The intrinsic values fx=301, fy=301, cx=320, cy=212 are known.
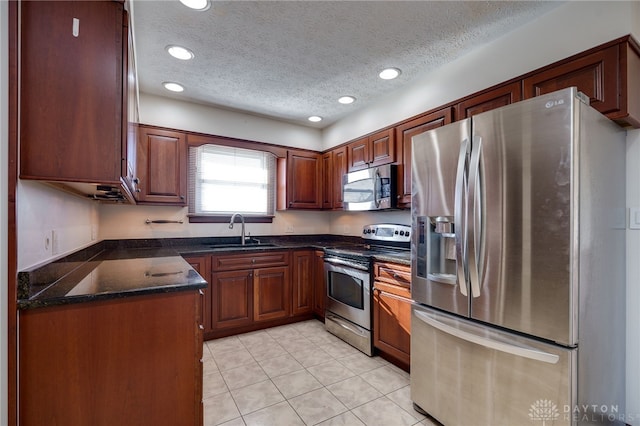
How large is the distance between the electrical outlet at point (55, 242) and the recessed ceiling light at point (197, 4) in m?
1.49

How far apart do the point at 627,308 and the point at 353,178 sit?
2.38 metres

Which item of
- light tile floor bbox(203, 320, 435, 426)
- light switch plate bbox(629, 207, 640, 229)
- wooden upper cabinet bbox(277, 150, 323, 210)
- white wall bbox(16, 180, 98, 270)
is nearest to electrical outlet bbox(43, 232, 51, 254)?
white wall bbox(16, 180, 98, 270)

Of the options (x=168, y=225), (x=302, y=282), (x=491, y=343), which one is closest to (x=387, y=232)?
(x=302, y=282)

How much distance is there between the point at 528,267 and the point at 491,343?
1.39ft

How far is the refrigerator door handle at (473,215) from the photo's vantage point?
152cm

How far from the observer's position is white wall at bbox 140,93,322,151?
319cm

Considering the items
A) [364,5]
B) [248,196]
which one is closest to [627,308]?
[364,5]

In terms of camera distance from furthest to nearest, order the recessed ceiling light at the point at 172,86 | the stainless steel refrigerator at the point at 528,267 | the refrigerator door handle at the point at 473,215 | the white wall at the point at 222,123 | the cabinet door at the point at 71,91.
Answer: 1. the white wall at the point at 222,123
2. the recessed ceiling light at the point at 172,86
3. the refrigerator door handle at the point at 473,215
4. the stainless steel refrigerator at the point at 528,267
5. the cabinet door at the point at 71,91

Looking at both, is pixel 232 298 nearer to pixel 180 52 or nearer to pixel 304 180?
pixel 304 180

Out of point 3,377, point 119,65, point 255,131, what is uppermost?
point 255,131

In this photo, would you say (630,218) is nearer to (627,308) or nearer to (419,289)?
(627,308)

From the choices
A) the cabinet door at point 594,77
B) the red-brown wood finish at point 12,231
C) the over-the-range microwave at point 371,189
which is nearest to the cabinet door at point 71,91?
the red-brown wood finish at point 12,231

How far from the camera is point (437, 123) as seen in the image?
2539mm

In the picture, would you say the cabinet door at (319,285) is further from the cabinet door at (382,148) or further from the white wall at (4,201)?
the white wall at (4,201)
